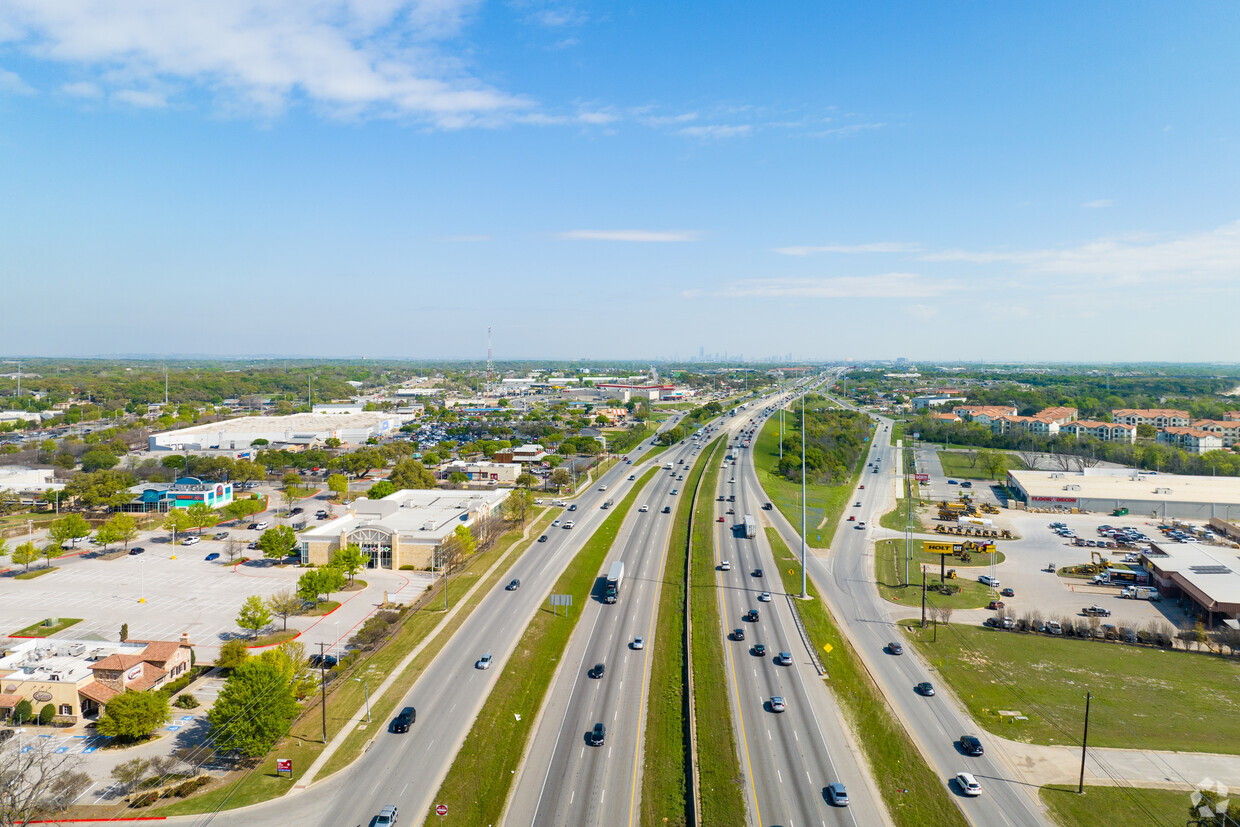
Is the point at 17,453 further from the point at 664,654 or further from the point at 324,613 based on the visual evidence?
the point at 664,654

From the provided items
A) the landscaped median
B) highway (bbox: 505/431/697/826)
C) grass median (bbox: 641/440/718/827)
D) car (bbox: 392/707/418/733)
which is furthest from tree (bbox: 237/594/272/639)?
grass median (bbox: 641/440/718/827)

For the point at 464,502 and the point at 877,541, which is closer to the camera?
the point at 877,541

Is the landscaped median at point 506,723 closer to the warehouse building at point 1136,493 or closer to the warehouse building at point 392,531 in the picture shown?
the warehouse building at point 392,531

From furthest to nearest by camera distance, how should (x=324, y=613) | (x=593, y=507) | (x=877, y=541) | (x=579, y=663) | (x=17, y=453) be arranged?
(x=17, y=453)
(x=593, y=507)
(x=877, y=541)
(x=324, y=613)
(x=579, y=663)

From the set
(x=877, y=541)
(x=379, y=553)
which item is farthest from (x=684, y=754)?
(x=877, y=541)

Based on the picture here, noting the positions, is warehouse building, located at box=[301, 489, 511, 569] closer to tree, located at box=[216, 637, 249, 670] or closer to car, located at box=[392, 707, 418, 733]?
tree, located at box=[216, 637, 249, 670]
